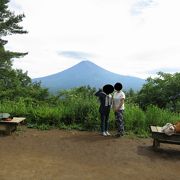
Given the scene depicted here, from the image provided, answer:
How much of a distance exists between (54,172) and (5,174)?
0.91 metres

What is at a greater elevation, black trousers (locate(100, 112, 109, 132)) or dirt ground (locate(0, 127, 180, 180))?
black trousers (locate(100, 112, 109, 132))

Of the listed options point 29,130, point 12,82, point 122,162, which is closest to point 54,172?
point 122,162

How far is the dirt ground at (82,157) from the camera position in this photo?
6773 mm

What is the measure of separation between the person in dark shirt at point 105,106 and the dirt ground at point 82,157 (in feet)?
0.94

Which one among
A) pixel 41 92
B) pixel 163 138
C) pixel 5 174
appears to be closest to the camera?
pixel 5 174

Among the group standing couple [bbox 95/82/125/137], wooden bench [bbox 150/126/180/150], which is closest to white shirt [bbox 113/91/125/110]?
standing couple [bbox 95/82/125/137]

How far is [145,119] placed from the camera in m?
11.6

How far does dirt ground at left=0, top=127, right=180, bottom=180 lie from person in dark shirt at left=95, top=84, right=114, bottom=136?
287 mm

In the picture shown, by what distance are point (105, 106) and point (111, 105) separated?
0.21 m

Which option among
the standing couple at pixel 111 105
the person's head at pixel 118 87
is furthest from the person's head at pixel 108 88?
the person's head at pixel 118 87

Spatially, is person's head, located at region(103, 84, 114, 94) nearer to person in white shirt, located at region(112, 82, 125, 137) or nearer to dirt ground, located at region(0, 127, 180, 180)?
person in white shirt, located at region(112, 82, 125, 137)

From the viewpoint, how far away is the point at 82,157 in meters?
8.04

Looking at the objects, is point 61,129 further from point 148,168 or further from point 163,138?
point 148,168

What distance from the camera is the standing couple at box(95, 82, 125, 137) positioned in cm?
1032
